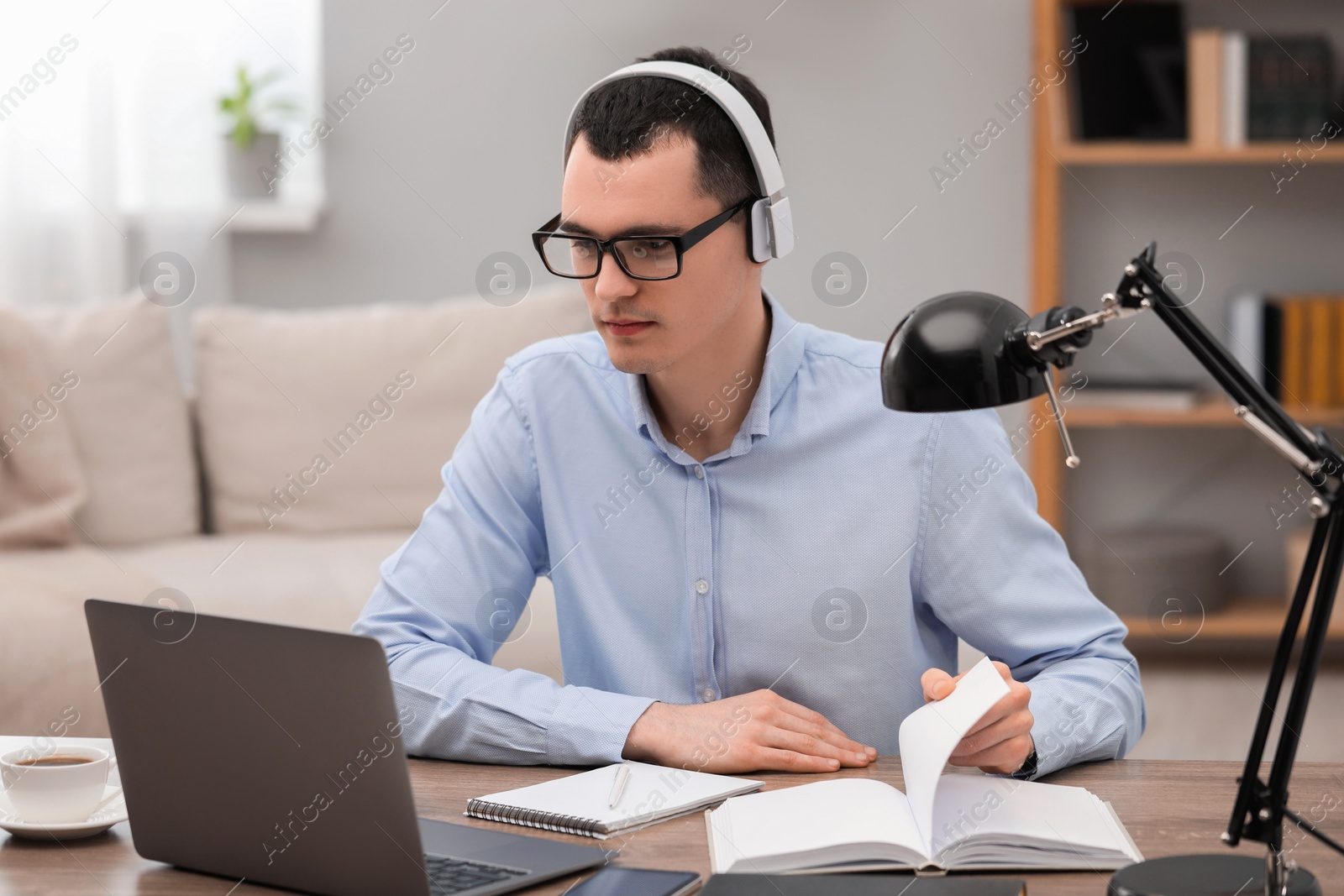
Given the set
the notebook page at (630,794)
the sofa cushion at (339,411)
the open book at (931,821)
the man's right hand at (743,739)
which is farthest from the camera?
the sofa cushion at (339,411)

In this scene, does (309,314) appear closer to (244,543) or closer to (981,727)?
(244,543)

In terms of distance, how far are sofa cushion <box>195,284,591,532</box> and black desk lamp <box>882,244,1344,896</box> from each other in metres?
2.00

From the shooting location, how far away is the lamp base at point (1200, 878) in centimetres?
79

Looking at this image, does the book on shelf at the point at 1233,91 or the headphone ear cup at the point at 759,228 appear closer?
the headphone ear cup at the point at 759,228

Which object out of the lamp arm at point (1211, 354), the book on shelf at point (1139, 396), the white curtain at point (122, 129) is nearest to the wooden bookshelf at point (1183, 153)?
the book on shelf at point (1139, 396)

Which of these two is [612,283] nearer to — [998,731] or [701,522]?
[701,522]

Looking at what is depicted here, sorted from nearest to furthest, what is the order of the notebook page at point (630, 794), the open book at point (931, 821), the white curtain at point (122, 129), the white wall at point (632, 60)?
the open book at point (931, 821) → the notebook page at point (630, 794) → the white curtain at point (122, 129) → the white wall at point (632, 60)

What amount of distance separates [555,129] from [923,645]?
2.61 m

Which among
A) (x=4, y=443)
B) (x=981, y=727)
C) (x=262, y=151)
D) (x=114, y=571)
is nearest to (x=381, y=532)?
(x=114, y=571)

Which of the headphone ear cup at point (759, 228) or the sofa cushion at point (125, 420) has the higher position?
the headphone ear cup at point (759, 228)

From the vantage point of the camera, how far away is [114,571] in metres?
2.51

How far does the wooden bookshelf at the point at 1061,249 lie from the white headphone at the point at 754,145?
6.93 ft

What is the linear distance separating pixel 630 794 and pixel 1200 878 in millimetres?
422

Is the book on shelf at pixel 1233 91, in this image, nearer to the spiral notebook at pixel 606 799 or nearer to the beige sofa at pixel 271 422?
the beige sofa at pixel 271 422
